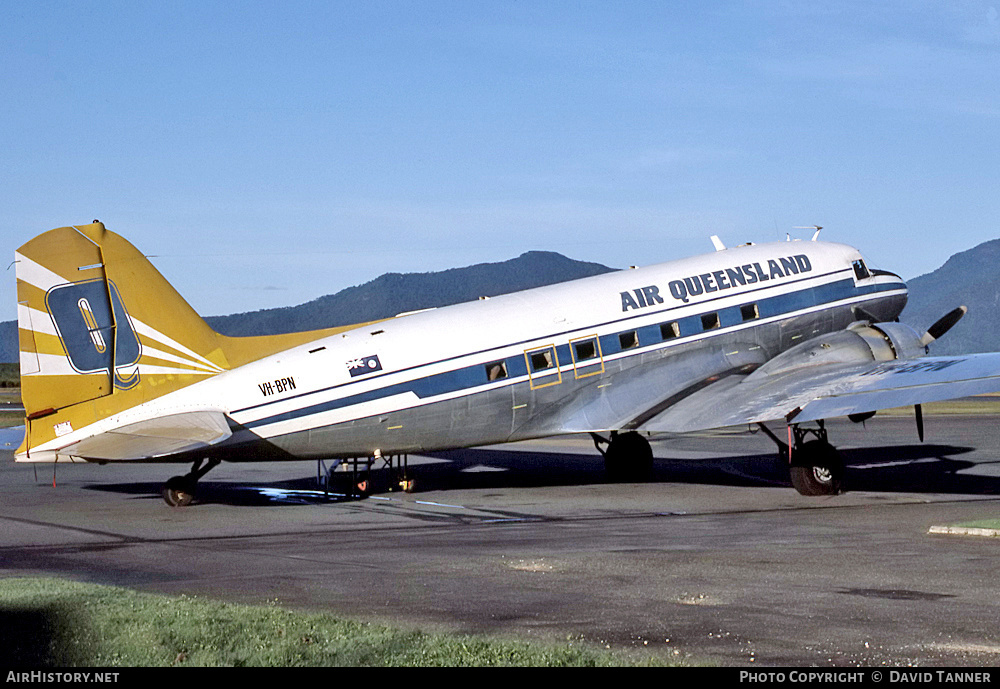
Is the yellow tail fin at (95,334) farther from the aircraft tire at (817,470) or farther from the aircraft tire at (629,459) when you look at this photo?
the aircraft tire at (817,470)

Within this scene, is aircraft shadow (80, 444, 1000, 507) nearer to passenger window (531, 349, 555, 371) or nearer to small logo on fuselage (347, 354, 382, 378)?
small logo on fuselage (347, 354, 382, 378)

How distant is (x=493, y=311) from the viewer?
2492cm

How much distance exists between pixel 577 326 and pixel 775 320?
18.2 feet

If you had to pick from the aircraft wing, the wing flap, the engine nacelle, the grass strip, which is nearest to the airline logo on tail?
the wing flap

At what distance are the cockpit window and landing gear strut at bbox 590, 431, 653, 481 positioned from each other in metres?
7.24

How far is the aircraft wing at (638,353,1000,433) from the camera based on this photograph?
20.8 meters

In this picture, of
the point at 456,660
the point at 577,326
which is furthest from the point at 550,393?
the point at 456,660

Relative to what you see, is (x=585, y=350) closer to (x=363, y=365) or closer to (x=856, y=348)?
(x=363, y=365)

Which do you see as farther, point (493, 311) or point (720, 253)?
point (720, 253)

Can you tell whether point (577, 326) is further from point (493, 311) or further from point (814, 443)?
point (814, 443)

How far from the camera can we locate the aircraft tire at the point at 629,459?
28.4m

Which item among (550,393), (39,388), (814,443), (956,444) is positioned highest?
(39,388)

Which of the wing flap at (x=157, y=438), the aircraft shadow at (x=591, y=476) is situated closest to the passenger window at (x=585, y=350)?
the aircraft shadow at (x=591, y=476)
